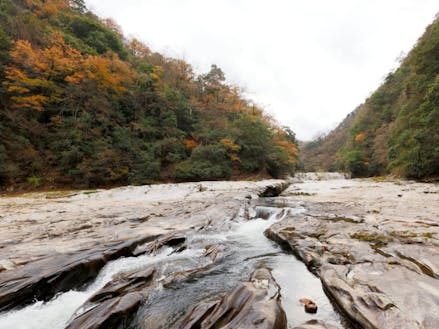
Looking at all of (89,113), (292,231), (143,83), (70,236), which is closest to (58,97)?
(89,113)

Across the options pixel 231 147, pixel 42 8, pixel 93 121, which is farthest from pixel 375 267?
pixel 42 8

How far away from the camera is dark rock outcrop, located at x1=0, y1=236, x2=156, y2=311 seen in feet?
9.49

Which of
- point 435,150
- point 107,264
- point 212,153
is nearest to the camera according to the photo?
point 107,264

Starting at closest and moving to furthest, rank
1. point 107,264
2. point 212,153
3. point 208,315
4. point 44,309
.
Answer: point 208,315 → point 44,309 → point 107,264 → point 212,153

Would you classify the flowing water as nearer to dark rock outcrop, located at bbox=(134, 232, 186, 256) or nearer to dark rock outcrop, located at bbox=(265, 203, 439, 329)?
dark rock outcrop, located at bbox=(134, 232, 186, 256)

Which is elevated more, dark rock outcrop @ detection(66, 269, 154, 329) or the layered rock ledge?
the layered rock ledge

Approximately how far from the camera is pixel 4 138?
14945 mm

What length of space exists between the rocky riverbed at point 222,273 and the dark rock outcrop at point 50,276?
0.6 inches

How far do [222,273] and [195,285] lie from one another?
1.99 feet

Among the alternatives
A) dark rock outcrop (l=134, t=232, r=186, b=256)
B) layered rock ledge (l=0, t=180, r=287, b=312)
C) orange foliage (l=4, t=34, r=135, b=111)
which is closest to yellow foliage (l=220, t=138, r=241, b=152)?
orange foliage (l=4, t=34, r=135, b=111)

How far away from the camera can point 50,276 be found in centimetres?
322

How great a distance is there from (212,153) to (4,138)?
17396 millimetres

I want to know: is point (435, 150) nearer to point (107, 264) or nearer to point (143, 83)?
point (107, 264)

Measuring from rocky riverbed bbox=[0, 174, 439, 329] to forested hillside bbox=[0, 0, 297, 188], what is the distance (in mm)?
12826
